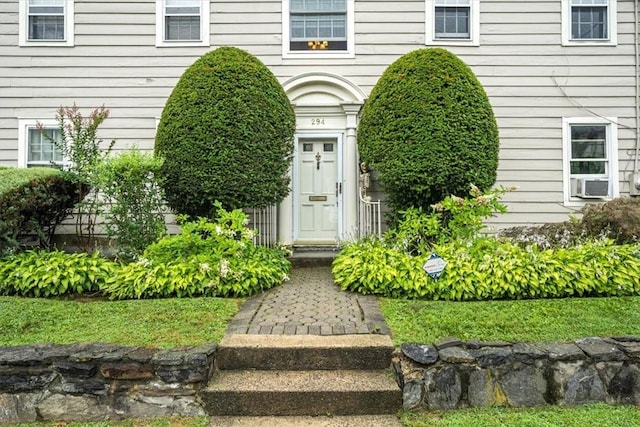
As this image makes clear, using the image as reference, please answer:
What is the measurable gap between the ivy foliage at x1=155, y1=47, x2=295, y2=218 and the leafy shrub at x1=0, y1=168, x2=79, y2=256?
1.62m

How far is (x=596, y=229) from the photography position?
557cm

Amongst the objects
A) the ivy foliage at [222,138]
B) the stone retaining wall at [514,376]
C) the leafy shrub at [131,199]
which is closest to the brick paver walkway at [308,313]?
the stone retaining wall at [514,376]

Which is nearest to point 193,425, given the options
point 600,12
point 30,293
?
point 30,293

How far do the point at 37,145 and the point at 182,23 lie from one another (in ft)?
11.6

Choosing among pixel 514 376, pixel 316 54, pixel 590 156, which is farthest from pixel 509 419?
pixel 316 54

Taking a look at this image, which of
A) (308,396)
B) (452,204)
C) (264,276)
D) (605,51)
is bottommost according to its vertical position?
(308,396)

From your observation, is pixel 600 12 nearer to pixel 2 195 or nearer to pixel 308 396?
pixel 308 396

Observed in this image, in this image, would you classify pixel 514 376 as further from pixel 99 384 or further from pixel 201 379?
pixel 99 384

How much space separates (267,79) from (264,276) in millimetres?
3010

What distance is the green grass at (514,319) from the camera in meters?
3.47

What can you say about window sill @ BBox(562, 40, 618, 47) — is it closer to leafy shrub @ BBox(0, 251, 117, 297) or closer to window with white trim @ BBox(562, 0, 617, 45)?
window with white trim @ BBox(562, 0, 617, 45)

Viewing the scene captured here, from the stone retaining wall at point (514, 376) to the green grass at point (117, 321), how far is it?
5.80 feet

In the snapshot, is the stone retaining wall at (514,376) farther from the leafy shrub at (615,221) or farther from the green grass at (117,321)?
the leafy shrub at (615,221)

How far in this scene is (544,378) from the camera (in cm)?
312
